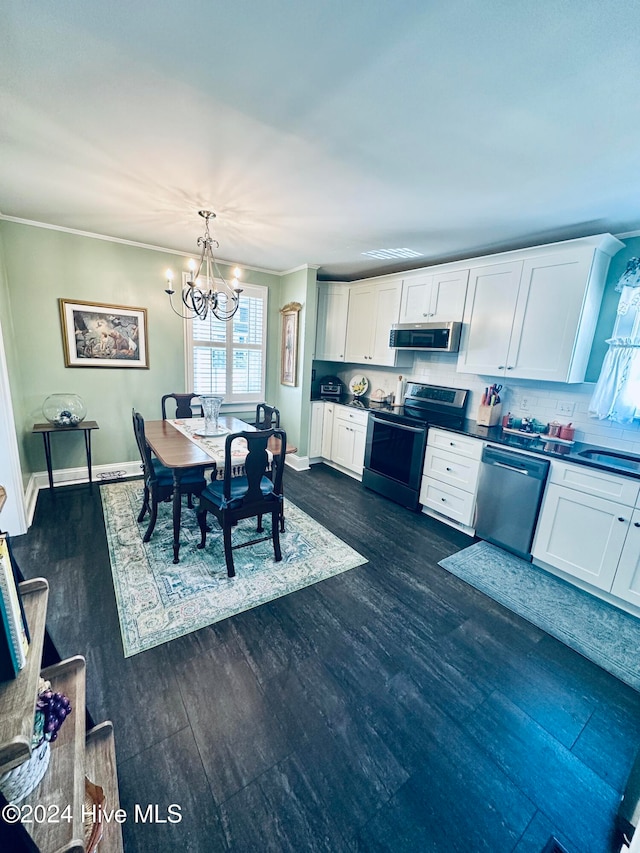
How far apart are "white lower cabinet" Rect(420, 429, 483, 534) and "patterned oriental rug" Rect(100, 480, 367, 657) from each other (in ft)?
3.62

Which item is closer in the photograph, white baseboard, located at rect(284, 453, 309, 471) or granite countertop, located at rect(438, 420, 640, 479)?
granite countertop, located at rect(438, 420, 640, 479)

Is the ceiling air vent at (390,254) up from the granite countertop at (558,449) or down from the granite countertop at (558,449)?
up

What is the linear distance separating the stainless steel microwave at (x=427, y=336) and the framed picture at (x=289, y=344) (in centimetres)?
129

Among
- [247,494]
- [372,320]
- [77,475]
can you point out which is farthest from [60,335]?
[372,320]

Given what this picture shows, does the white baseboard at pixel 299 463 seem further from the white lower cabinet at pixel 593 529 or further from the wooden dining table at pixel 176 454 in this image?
the white lower cabinet at pixel 593 529

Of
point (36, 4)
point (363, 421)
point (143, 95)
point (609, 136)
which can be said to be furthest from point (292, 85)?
point (363, 421)

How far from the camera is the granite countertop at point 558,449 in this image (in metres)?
2.29

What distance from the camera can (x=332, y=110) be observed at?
4.71 feet

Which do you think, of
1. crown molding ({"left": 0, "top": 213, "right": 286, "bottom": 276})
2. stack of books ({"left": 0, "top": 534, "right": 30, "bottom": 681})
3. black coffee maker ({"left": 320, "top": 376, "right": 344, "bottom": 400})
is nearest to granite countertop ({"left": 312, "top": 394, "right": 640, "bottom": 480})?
black coffee maker ({"left": 320, "top": 376, "right": 344, "bottom": 400})

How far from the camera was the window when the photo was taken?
4.28 meters

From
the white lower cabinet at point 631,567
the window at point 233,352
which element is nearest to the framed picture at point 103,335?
the window at point 233,352

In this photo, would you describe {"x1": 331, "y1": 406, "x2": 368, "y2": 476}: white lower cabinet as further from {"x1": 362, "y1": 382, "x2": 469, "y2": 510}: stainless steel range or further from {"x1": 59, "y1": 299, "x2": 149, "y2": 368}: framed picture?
{"x1": 59, "y1": 299, "x2": 149, "y2": 368}: framed picture

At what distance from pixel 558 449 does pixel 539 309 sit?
45.5 inches

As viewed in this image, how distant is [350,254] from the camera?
3635 mm
